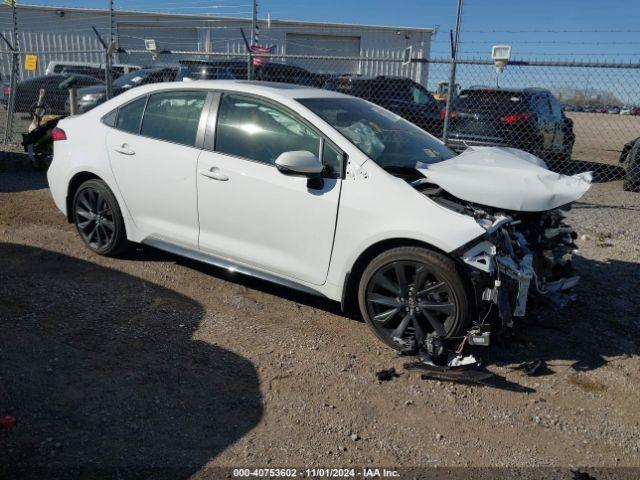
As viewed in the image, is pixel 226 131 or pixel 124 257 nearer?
pixel 226 131

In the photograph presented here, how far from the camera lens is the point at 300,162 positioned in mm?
3861

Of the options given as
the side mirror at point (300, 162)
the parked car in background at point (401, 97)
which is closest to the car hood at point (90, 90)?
the parked car in background at point (401, 97)

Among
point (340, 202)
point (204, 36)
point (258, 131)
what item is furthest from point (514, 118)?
point (204, 36)

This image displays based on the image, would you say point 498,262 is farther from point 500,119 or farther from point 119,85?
point 119,85

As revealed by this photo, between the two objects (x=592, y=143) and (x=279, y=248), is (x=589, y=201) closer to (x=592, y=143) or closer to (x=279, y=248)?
(x=279, y=248)

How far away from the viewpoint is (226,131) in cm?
450

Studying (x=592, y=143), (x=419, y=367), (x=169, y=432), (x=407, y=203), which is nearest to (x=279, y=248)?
(x=407, y=203)

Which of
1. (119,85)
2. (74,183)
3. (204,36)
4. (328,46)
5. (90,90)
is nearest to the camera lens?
(74,183)

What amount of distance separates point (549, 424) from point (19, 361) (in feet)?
10.2

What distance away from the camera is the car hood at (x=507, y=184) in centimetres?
375

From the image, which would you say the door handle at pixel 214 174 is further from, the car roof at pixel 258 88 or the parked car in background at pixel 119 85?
the parked car in background at pixel 119 85

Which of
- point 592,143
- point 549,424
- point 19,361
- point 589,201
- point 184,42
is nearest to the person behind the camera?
point 549,424

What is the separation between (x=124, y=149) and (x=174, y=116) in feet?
1.80

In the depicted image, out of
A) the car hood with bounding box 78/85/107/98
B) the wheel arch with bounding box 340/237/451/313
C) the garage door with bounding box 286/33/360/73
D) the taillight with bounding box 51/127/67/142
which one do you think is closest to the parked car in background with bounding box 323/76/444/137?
the car hood with bounding box 78/85/107/98
